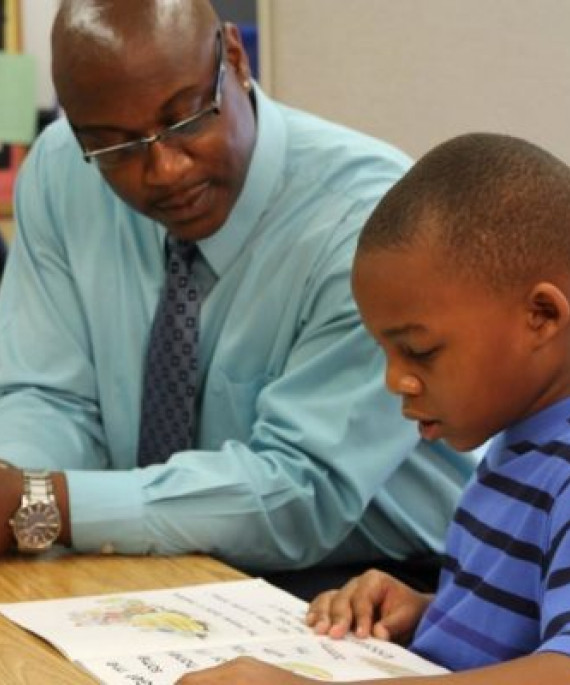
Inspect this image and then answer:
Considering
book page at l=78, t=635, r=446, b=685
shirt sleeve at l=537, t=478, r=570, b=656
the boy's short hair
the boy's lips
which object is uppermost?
the boy's short hair

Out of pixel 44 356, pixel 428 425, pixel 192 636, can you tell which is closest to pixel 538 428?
pixel 428 425

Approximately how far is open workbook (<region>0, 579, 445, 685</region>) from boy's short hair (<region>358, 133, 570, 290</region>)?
0.35 meters

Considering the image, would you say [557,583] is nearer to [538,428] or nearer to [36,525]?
[538,428]

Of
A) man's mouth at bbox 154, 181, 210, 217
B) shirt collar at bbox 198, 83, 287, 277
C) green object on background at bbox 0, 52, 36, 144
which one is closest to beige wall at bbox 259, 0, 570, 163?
shirt collar at bbox 198, 83, 287, 277

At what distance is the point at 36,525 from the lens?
68.5 inches

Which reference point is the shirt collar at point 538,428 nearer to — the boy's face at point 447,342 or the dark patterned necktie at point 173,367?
the boy's face at point 447,342

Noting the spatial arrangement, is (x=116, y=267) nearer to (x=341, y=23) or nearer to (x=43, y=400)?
(x=43, y=400)

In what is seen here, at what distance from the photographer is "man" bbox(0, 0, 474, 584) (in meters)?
1.80

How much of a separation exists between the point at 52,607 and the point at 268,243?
25.0 inches

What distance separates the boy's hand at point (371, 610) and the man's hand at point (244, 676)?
0.29 m

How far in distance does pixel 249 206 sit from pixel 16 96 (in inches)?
83.4

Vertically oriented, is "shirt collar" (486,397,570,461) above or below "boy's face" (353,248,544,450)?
below

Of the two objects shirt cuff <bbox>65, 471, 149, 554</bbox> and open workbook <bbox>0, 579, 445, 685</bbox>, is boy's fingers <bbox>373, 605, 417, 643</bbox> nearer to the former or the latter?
open workbook <bbox>0, 579, 445, 685</bbox>

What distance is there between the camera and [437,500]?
198cm
